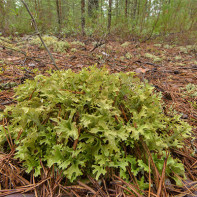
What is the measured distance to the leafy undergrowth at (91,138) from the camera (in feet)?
3.99

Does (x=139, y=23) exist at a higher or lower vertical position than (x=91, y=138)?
higher

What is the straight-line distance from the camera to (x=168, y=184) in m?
1.28

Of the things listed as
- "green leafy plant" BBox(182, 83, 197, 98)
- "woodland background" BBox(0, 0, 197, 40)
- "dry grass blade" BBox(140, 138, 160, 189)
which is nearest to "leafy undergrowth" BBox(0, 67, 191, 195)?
"dry grass blade" BBox(140, 138, 160, 189)

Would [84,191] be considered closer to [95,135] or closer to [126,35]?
[95,135]

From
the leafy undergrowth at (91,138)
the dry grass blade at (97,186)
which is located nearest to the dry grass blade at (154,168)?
the leafy undergrowth at (91,138)

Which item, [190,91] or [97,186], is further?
[190,91]

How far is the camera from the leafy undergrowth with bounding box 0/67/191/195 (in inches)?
47.9

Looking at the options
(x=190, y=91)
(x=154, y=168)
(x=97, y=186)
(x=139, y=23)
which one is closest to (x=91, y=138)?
(x=97, y=186)

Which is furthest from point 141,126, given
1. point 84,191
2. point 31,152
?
point 31,152

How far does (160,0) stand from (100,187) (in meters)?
9.14

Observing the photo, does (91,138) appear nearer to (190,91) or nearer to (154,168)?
(154,168)

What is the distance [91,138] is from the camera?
4.11ft

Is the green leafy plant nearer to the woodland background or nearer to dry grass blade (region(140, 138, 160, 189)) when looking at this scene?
dry grass blade (region(140, 138, 160, 189))

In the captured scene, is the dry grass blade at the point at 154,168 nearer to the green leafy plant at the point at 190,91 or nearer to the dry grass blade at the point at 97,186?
the dry grass blade at the point at 97,186
